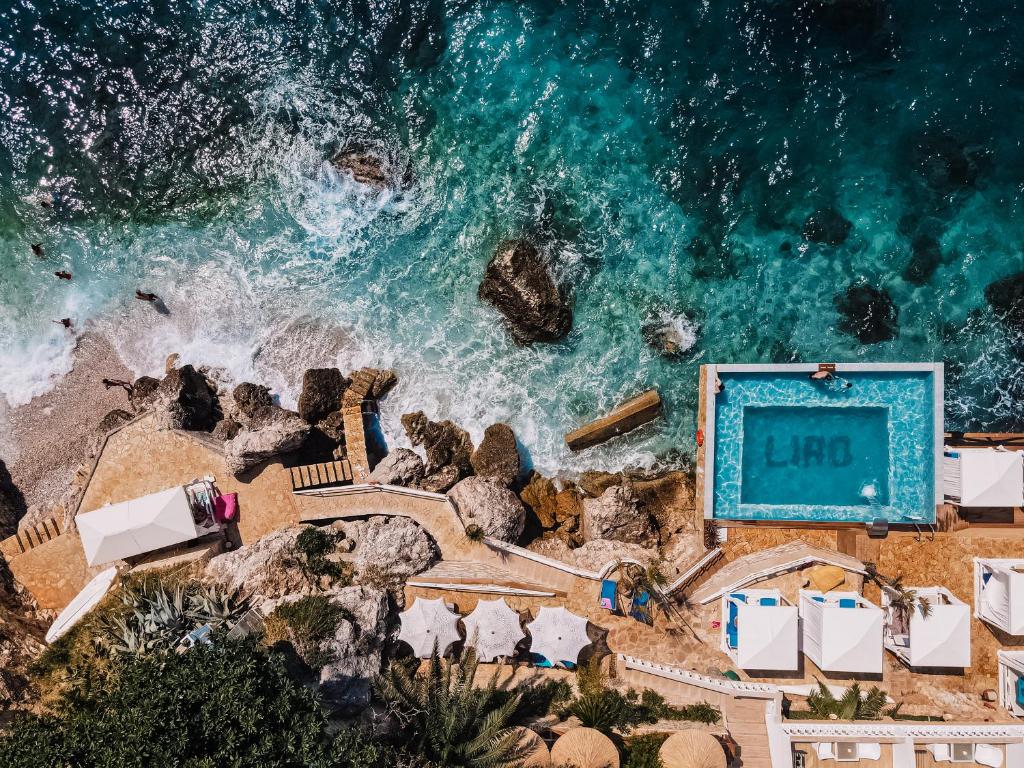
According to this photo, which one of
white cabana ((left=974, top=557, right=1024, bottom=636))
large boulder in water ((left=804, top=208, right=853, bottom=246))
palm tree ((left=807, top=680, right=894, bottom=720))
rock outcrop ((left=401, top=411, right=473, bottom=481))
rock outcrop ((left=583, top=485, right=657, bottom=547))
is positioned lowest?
palm tree ((left=807, top=680, right=894, bottom=720))

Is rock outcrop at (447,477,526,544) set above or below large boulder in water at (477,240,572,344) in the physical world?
below

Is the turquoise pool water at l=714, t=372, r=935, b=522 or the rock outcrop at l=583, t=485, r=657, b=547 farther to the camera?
the rock outcrop at l=583, t=485, r=657, b=547

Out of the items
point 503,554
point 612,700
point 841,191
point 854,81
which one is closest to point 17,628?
point 503,554

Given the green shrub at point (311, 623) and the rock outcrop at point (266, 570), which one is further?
the rock outcrop at point (266, 570)

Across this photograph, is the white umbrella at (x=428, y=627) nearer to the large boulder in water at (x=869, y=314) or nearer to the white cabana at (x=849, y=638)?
the white cabana at (x=849, y=638)

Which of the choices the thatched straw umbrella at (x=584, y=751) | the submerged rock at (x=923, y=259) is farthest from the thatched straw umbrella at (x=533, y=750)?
the submerged rock at (x=923, y=259)

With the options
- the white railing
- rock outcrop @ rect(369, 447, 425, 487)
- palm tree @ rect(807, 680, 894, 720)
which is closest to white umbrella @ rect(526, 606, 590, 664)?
the white railing

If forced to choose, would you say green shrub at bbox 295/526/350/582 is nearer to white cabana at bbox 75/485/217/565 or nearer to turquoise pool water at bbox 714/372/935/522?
white cabana at bbox 75/485/217/565
